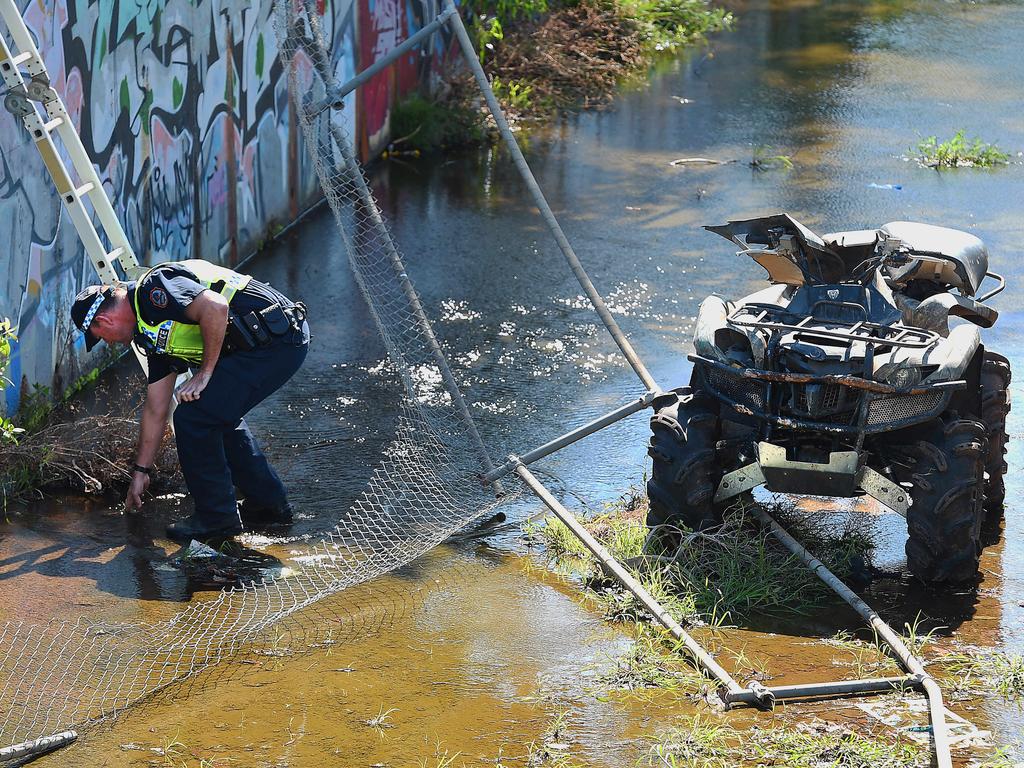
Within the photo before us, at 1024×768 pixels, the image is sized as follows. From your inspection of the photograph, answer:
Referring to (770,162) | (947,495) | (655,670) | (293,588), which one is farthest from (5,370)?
(770,162)

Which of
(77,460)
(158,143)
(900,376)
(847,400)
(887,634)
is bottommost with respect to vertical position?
(887,634)

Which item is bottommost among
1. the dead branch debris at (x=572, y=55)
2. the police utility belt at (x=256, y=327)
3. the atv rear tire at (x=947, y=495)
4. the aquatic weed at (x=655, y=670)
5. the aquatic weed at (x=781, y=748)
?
the aquatic weed at (x=655, y=670)

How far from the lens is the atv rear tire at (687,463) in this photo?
5656 mm

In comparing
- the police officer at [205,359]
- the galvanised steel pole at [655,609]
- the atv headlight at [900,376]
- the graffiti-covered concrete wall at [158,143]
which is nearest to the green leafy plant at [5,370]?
the graffiti-covered concrete wall at [158,143]

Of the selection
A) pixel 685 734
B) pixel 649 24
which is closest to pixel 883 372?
pixel 685 734

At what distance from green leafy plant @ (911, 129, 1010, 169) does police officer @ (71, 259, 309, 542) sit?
8.46 metres

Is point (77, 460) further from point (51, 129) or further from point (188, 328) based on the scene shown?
point (51, 129)

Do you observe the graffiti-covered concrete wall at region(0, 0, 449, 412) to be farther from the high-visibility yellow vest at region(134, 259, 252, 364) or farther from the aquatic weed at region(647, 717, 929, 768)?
the aquatic weed at region(647, 717, 929, 768)

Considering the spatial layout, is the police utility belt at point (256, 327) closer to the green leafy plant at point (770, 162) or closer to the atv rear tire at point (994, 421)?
the atv rear tire at point (994, 421)

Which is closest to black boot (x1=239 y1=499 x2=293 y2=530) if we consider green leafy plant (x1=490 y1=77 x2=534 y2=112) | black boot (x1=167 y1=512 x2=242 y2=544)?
black boot (x1=167 y1=512 x2=242 y2=544)

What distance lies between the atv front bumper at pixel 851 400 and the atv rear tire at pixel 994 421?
79cm

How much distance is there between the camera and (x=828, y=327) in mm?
5715

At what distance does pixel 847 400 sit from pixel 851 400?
0.05 ft

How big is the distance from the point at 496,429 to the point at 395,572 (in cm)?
173
